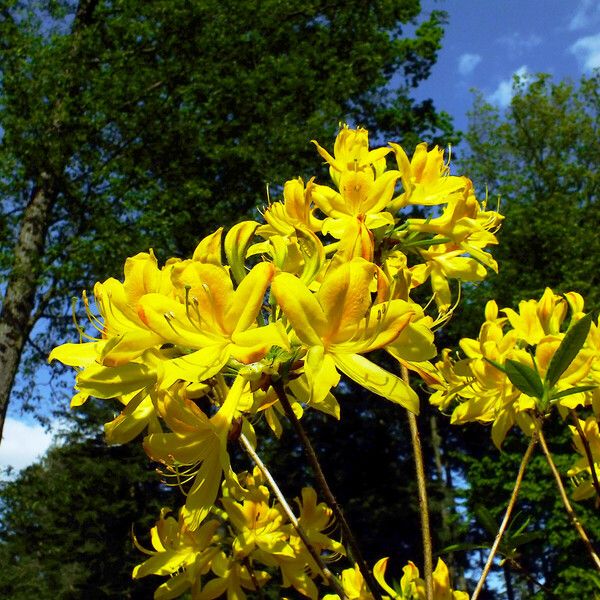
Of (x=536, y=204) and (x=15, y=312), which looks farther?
(x=536, y=204)

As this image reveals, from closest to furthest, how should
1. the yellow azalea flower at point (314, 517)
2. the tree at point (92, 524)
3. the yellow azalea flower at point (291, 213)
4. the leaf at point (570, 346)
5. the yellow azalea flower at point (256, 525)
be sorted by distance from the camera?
the leaf at point (570, 346), the yellow azalea flower at point (291, 213), the yellow azalea flower at point (256, 525), the yellow azalea flower at point (314, 517), the tree at point (92, 524)

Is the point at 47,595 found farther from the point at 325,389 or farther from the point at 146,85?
the point at 325,389

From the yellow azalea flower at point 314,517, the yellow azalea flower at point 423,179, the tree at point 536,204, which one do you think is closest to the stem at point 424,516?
the yellow azalea flower at point 423,179

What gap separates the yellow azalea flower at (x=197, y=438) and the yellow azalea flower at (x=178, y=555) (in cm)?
58

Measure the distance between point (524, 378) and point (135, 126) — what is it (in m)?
9.02

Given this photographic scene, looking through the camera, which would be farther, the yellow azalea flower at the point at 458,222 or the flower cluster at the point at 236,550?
the flower cluster at the point at 236,550

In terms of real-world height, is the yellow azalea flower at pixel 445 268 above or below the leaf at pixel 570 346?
above

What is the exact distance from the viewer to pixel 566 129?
57.3ft

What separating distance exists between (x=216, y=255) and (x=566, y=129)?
18385 mm

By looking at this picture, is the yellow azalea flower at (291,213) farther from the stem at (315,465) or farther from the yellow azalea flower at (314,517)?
the yellow azalea flower at (314,517)

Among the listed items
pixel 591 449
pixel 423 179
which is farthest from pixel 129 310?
pixel 591 449

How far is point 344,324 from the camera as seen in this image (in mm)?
973

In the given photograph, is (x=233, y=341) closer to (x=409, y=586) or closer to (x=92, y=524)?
(x=409, y=586)

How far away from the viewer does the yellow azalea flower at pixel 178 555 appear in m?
1.59
